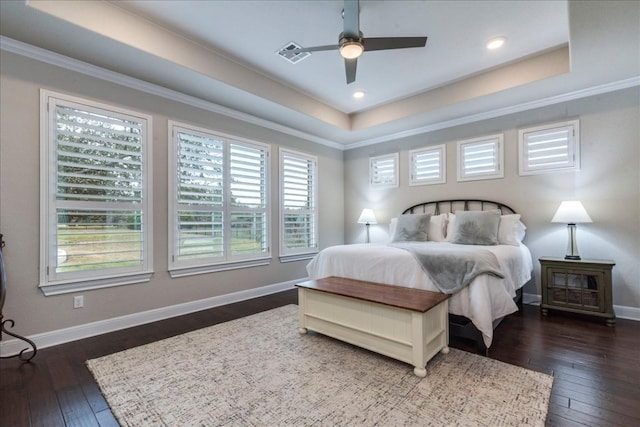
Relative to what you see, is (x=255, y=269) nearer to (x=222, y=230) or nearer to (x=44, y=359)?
(x=222, y=230)

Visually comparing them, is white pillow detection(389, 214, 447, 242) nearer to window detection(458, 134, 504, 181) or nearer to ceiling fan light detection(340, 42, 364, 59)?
window detection(458, 134, 504, 181)

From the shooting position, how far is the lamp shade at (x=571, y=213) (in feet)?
11.4

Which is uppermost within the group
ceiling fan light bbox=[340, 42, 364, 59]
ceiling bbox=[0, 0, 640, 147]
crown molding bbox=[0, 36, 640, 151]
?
ceiling bbox=[0, 0, 640, 147]

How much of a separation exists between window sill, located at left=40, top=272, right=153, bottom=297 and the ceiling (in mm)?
2254

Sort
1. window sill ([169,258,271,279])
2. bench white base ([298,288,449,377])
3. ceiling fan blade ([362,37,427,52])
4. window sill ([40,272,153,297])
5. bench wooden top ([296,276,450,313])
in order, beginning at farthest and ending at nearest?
window sill ([169,258,271,279]), window sill ([40,272,153,297]), ceiling fan blade ([362,37,427,52]), bench wooden top ([296,276,450,313]), bench white base ([298,288,449,377])

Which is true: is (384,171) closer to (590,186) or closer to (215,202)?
(590,186)

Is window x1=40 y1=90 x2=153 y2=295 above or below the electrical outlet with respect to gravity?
above

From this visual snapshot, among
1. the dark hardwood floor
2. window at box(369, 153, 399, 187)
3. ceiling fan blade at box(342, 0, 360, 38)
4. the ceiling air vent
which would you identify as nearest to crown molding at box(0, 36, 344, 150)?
the ceiling air vent

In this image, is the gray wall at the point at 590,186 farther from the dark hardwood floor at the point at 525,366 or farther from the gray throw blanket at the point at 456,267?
the gray throw blanket at the point at 456,267

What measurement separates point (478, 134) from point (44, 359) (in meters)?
5.81

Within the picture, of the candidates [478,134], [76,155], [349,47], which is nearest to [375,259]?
[349,47]

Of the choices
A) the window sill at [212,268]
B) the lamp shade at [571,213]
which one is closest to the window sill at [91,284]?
the window sill at [212,268]

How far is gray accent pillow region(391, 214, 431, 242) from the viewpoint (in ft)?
14.4

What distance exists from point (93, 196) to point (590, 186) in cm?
578
